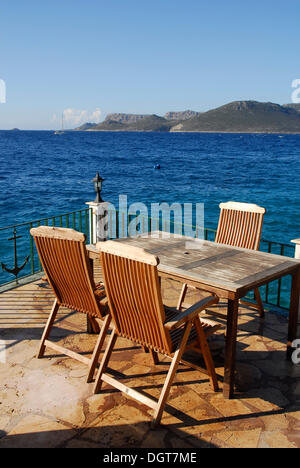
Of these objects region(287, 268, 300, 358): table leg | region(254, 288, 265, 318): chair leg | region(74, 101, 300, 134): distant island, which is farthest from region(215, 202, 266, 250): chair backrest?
region(74, 101, 300, 134): distant island

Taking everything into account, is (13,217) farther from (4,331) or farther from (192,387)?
(192,387)

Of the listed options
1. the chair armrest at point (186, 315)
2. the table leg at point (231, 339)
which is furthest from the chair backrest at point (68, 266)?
the table leg at point (231, 339)

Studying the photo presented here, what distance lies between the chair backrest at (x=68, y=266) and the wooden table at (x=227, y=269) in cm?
53

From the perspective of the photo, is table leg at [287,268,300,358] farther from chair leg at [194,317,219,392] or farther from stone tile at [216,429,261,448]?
stone tile at [216,429,261,448]

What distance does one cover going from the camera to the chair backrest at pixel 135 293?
115 inches

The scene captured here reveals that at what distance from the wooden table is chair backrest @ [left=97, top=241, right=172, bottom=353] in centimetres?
53

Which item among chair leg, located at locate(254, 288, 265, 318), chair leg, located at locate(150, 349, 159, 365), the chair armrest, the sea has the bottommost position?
the sea

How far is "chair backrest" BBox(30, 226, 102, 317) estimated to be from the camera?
3.46 m

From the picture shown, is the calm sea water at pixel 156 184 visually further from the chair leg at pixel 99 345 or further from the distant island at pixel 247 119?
the distant island at pixel 247 119

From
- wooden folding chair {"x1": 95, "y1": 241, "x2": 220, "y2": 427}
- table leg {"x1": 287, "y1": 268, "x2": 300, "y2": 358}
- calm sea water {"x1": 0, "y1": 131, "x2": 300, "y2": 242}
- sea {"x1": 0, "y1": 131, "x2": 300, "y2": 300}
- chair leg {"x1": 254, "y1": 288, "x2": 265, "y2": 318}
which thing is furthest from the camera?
calm sea water {"x1": 0, "y1": 131, "x2": 300, "y2": 242}

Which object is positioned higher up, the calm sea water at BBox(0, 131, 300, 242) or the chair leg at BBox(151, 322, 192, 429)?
the chair leg at BBox(151, 322, 192, 429)

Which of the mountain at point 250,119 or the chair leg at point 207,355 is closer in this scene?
the chair leg at point 207,355

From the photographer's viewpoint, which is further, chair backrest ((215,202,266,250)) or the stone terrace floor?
chair backrest ((215,202,266,250))
